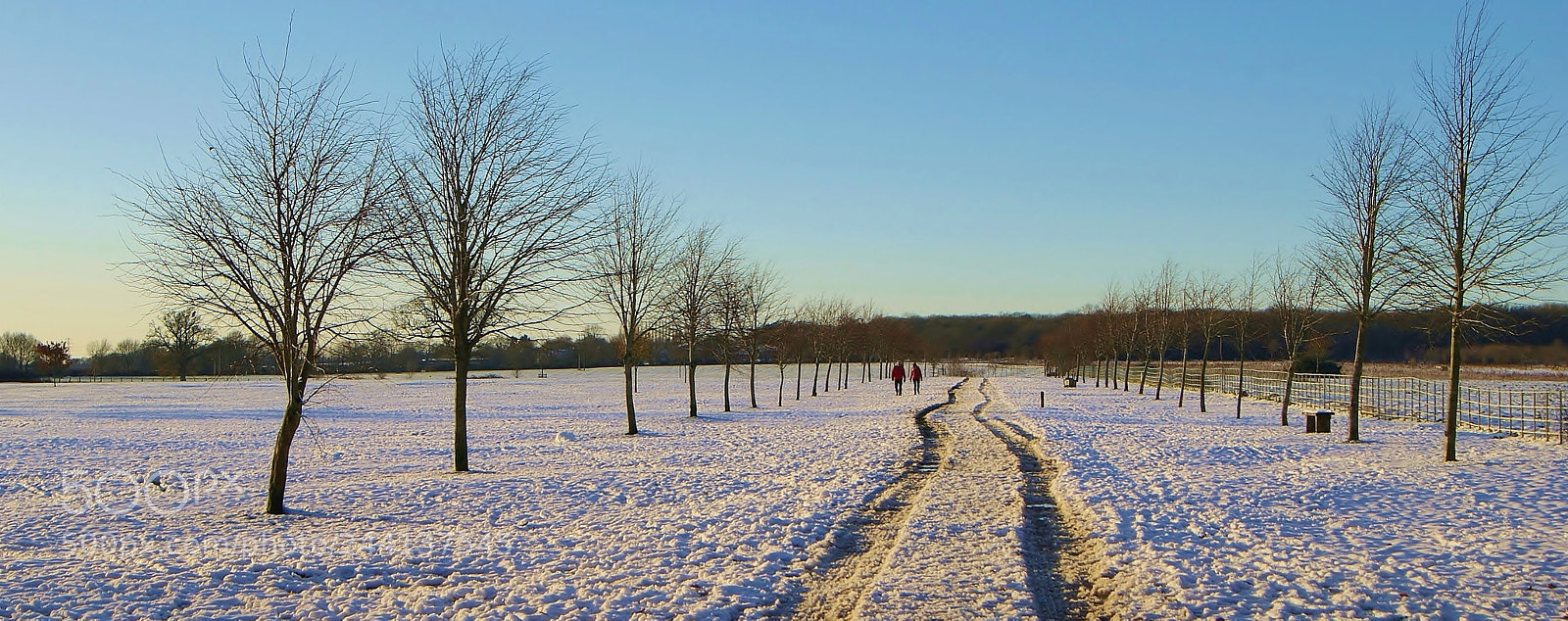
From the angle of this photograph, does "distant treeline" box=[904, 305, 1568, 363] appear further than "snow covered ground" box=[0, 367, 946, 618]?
Yes

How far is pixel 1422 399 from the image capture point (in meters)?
34.1

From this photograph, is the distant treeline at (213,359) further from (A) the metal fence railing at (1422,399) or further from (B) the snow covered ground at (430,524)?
(B) the snow covered ground at (430,524)

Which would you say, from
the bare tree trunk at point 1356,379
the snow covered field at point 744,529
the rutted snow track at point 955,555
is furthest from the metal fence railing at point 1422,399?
the rutted snow track at point 955,555

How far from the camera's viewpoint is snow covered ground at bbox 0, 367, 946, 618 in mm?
6453

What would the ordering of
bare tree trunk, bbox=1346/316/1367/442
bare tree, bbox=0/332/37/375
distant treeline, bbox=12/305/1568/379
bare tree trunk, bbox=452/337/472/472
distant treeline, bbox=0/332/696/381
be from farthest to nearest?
bare tree, bbox=0/332/37/375
distant treeline, bbox=0/332/696/381
distant treeline, bbox=12/305/1568/379
bare tree trunk, bbox=1346/316/1367/442
bare tree trunk, bbox=452/337/472/472

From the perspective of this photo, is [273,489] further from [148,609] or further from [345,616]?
[345,616]

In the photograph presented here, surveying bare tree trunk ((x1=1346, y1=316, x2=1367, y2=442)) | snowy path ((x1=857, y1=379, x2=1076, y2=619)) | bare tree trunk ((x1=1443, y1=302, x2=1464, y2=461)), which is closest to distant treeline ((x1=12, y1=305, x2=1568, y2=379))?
bare tree trunk ((x1=1346, y1=316, x2=1367, y2=442))

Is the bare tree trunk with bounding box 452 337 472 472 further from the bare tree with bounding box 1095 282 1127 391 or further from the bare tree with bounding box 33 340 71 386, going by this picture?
the bare tree with bounding box 33 340 71 386

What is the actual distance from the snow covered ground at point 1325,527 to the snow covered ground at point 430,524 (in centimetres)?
303

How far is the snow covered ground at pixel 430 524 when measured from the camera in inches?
254

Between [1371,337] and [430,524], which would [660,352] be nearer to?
[1371,337]

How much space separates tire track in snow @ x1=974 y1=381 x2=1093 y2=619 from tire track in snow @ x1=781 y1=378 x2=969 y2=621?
4.13ft

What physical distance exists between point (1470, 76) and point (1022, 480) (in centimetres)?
954

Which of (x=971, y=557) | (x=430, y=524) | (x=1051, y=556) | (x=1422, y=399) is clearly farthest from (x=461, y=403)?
(x=1422, y=399)
